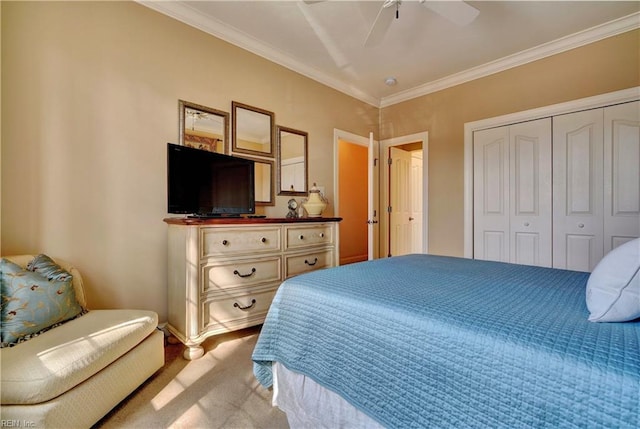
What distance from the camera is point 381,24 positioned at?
2.13 metres

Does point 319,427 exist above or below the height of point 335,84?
below

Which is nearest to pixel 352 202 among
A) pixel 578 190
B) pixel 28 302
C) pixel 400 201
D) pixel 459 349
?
pixel 400 201

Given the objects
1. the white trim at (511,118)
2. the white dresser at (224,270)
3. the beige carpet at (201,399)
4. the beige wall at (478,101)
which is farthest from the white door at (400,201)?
the beige carpet at (201,399)

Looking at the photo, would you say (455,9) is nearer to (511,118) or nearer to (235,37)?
(511,118)

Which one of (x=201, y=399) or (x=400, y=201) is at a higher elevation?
(x=400, y=201)

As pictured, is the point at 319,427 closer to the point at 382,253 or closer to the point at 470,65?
the point at 382,253

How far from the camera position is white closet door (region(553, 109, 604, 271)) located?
2.73 m

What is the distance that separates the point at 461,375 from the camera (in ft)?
2.51

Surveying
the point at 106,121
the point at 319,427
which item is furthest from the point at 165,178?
the point at 319,427

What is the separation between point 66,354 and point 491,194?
12.7 ft

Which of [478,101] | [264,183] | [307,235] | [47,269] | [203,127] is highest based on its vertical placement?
[478,101]

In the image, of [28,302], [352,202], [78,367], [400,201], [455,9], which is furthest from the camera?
[352,202]

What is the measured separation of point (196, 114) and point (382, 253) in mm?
3224
